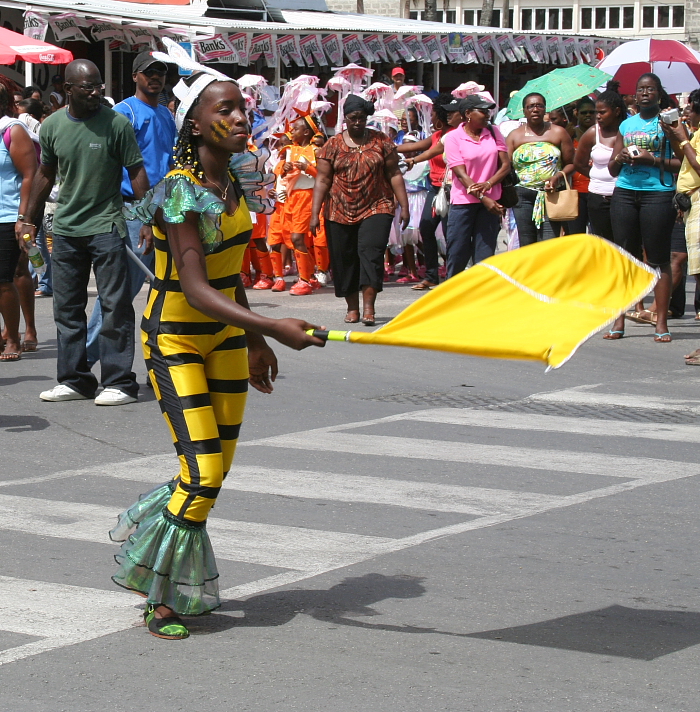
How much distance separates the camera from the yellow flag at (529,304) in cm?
434

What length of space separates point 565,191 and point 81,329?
18.3 ft

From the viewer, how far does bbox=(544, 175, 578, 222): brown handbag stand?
42.0 feet

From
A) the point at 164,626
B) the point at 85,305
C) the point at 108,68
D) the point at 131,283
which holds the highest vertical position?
the point at 108,68

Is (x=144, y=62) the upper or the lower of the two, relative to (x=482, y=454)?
upper

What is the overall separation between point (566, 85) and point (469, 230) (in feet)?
7.00

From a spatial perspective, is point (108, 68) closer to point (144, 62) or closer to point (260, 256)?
point (260, 256)

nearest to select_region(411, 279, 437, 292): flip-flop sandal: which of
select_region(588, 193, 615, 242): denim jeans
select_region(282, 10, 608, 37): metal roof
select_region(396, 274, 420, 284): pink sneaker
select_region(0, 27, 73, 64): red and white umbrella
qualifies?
select_region(396, 274, 420, 284): pink sneaker

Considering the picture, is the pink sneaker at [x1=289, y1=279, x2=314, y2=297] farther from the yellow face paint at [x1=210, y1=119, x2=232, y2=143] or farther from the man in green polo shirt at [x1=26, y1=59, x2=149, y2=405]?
the yellow face paint at [x1=210, y1=119, x2=232, y2=143]

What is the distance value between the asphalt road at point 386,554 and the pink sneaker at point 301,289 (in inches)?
212

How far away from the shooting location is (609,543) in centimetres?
579

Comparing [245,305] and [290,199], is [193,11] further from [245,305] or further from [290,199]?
[245,305]

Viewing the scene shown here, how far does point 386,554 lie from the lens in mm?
5605

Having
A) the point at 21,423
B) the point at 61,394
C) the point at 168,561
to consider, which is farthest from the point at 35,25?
the point at 168,561

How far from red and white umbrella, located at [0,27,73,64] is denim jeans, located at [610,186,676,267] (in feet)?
25.9
